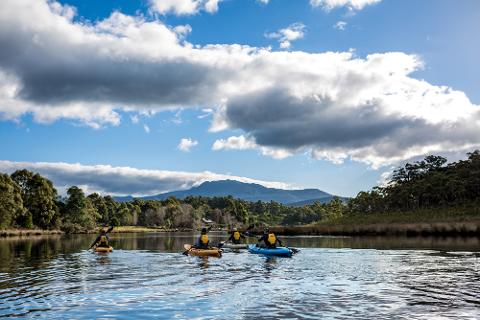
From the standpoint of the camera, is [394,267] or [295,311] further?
[394,267]

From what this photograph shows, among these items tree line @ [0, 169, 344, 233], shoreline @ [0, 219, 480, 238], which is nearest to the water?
shoreline @ [0, 219, 480, 238]

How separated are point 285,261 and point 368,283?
11.1 meters

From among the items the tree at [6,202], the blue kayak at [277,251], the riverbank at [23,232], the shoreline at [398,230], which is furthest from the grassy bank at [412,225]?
the riverbank at [23,232]

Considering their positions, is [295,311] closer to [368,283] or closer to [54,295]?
[368,283]

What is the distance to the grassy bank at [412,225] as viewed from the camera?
5816cm

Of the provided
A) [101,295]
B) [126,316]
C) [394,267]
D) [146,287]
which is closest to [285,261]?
[394,267]

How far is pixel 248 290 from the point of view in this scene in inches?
697

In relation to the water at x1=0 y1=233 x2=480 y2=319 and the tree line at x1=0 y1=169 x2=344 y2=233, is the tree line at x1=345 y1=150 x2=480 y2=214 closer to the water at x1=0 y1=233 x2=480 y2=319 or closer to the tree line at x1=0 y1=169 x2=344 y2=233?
the tree line at x1=0 y1=169 x2=344 y2=233

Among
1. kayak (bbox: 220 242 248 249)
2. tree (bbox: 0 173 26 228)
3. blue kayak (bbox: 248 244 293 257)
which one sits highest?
tree (bbox: 0 173 26 228)

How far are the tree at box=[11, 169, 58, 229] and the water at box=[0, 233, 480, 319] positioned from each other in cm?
7583

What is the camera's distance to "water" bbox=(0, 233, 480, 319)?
1362 centimetres

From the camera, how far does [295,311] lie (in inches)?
539

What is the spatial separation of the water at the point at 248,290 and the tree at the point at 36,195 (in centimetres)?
7583

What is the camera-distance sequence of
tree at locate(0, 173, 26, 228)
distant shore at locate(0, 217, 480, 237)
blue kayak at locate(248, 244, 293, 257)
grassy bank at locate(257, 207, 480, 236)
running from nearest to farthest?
blue kayak at locate(248, 244, 293, 257), distant shore at locate(0, 217, 480, 237), grassy bank at locate(257, 207, 480, 236), tree at locate(0, 173, 26, 228)
